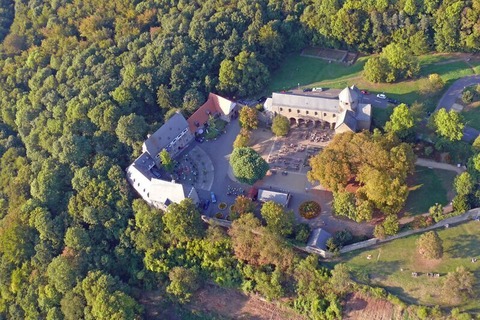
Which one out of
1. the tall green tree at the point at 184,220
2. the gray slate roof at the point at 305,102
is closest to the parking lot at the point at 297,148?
the gray slate roof at the point at 305,102

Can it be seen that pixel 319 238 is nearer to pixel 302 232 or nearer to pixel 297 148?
pixel 302 232

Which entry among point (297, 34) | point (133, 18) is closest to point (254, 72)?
point (297, 34)

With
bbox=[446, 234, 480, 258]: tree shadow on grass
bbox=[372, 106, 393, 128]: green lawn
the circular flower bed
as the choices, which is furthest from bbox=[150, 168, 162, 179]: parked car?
bbox=[446, 234, 480, 258]: tree shadow on grass

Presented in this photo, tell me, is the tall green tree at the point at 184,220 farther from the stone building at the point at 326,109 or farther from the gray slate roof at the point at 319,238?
the stone building at the point at 326,109

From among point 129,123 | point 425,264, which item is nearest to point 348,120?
point 425,264

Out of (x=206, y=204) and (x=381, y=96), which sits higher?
(x=381, y=96)
